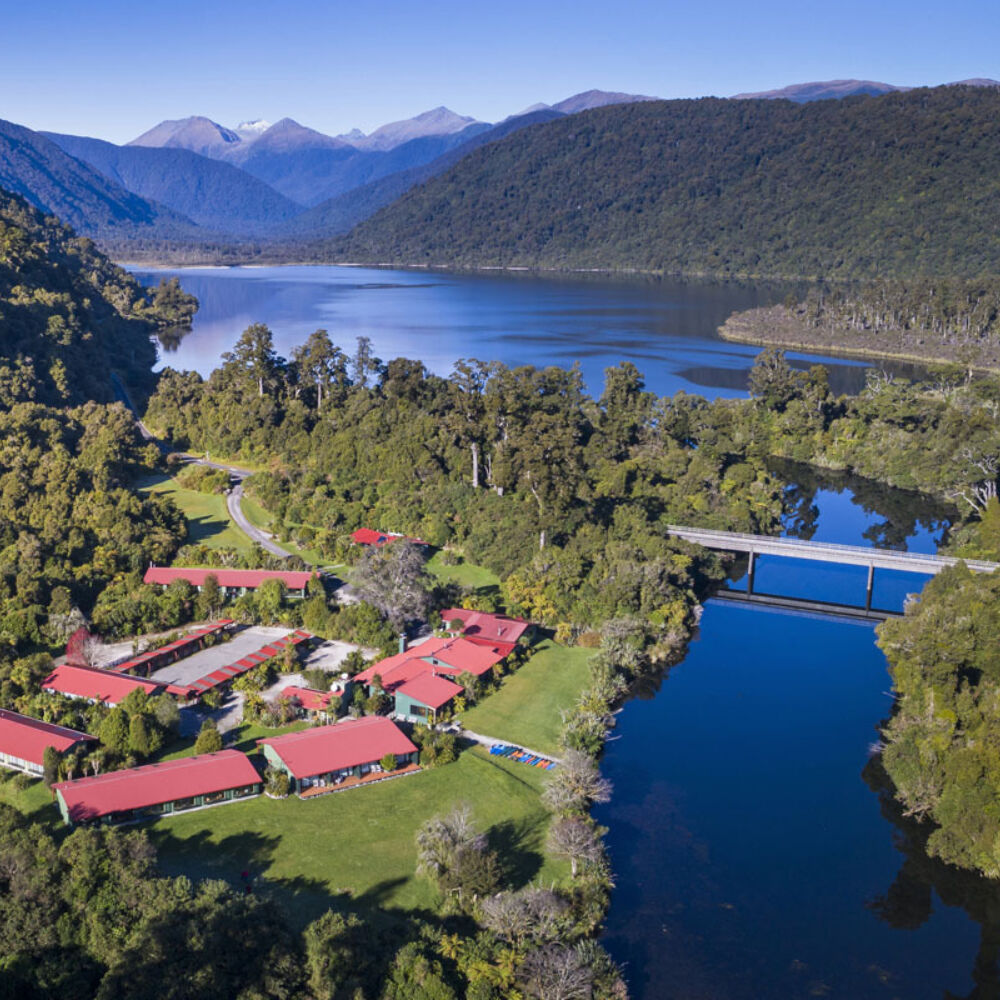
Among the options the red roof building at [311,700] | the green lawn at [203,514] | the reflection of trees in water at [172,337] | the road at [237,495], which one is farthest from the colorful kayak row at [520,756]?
the reflection of trees in water at [172,337]

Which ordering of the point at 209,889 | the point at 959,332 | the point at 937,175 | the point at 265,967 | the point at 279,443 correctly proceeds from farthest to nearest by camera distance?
the point at 937,175 < the point at 959,332 < the point at 279,443 < the point at 209,889 < the point at 265,967

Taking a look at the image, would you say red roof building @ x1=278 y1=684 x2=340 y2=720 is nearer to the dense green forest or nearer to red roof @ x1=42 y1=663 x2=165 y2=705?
red roof @ x1=42 y1=663 x2=165 y2=705

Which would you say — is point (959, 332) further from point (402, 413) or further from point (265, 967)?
point (265, 967)

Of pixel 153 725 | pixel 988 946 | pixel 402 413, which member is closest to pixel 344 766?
pixel 153 725

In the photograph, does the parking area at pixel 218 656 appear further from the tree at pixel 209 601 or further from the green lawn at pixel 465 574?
the green lawn at pixel 465 574

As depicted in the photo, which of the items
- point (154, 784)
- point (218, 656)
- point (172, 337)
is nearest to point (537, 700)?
point (218, 656)

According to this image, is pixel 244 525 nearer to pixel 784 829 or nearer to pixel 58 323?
pixel 784 829

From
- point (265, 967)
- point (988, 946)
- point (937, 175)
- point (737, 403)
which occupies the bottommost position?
point (988, 946)
